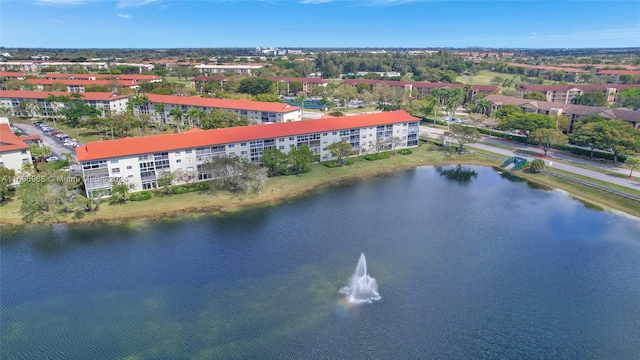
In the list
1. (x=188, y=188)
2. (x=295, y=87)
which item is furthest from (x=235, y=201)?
(x=295, y=87)

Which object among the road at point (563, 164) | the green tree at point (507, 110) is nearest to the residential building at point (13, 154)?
the road at point (563, 164)

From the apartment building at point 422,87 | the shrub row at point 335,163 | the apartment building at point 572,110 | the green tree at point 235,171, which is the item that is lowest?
the shrub row at point 335,163

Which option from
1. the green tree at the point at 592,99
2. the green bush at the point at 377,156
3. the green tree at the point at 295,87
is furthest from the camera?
the green tree at the point at 295,87

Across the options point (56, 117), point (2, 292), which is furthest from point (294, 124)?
point (56, 117)

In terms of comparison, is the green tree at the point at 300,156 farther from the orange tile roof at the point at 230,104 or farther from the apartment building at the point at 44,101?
the apartment building at the point at 44,101

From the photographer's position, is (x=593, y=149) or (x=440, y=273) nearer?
(x=440, y=273)

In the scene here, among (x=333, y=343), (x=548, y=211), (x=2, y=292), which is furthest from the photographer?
(x=548, y=211)

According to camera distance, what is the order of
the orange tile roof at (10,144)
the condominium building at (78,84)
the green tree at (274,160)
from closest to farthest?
the orange tile roof at (10,144) < the green tree at (274,160) < the condominium building at (78,84)

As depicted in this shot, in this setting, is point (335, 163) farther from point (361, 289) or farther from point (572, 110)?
point (572, 110)

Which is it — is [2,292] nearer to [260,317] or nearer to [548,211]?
[260,317]
